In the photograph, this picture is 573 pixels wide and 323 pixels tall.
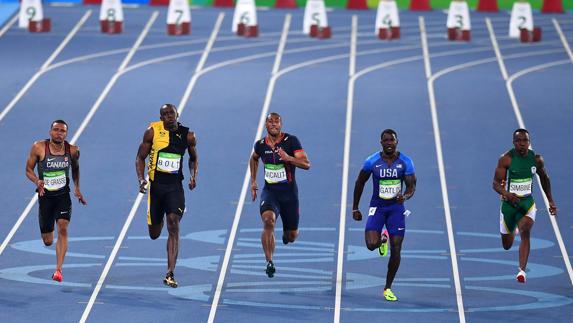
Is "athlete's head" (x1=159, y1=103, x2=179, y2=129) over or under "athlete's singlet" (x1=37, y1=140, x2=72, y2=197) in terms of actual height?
over

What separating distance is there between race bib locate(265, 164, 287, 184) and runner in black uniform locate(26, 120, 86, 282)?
1805 mm

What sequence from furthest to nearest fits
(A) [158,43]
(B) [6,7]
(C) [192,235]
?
(B) [6,7] → (A) [158,43] → (C) [192,235]

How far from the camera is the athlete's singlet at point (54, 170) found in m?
13.6

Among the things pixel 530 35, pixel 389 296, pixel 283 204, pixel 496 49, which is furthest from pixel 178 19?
pixel 389 296

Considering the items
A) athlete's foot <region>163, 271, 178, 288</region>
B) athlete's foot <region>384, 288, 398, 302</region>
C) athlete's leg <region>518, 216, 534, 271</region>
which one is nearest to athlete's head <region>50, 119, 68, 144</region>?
athlete's foot <region>163, 271, 178, 288</region>

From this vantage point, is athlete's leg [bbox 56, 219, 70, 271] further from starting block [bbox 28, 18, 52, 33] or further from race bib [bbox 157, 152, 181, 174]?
starting block [bbox 28, 18, 52, 33]

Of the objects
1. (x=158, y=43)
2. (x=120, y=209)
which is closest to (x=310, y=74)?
(x=158, y=43)

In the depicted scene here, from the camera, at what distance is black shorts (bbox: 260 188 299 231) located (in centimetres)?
1398

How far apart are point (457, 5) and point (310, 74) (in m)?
4.66

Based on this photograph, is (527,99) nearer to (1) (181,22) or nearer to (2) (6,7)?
(1) (181,22)

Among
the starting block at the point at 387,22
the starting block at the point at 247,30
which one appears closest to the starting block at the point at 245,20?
the starting block at the point at 247,30

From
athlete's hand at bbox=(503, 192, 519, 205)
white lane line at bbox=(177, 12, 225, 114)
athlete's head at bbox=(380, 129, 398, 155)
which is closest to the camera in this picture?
athlete's head at bbox=(380, 129, 398, 155)

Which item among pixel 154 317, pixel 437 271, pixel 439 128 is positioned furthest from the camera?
pixel 439 128

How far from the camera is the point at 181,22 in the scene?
27.5m
